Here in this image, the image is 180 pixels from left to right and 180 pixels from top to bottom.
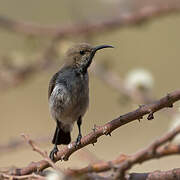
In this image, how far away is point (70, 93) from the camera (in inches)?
135

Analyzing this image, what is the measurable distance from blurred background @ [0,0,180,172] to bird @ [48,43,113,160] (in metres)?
1.31

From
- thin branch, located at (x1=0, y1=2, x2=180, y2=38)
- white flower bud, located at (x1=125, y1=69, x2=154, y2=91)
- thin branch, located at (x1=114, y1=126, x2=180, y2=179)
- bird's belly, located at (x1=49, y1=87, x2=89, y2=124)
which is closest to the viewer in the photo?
thin branch, located at (x1=114, y1=126, x2=180, y2=179)

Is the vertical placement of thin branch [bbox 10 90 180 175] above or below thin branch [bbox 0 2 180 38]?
below

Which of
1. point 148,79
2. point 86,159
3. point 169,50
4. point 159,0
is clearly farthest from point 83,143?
point 169,50

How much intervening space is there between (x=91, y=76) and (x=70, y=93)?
14.6 ft

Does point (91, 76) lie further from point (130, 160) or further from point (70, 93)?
point (130, 160)

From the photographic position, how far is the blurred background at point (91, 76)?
17.0ft

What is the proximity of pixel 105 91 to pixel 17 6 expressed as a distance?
118 inches

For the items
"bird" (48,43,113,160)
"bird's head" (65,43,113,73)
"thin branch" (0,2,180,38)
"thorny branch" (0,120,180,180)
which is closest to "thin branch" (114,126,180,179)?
"thorny branch" (0,120,180,180)

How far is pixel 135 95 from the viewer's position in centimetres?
379

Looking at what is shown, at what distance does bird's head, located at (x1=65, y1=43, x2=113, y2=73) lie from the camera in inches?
145

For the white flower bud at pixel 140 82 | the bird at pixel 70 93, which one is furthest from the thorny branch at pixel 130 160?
the white flower bud at pixel 140 82

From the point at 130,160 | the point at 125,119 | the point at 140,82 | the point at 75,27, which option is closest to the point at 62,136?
the point at 140,82

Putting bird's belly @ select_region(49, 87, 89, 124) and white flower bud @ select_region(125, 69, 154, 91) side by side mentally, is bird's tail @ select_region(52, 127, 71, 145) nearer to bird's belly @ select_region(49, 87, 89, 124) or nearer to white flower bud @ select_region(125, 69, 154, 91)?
bird's belly @ select_region(49, 87, 89, 124)
